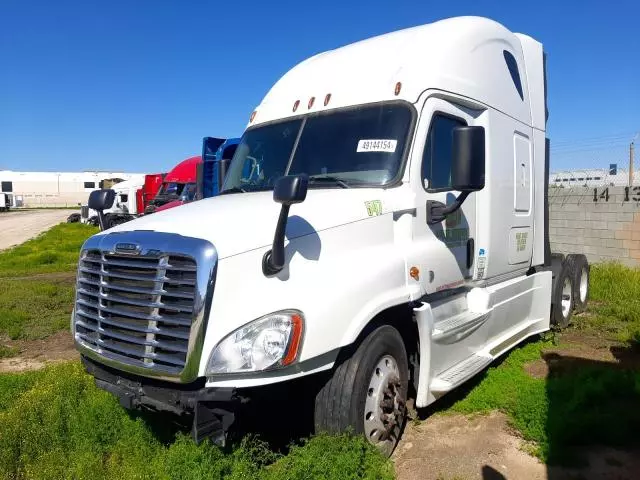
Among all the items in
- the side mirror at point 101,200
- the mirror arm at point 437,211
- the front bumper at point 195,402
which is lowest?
the front bumper at point 195,402

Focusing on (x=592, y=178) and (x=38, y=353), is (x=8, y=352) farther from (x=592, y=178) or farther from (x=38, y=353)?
(x=592, y=178)

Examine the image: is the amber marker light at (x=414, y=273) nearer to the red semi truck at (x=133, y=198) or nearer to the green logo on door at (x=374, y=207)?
the green logo on door at (x=374, y=207)

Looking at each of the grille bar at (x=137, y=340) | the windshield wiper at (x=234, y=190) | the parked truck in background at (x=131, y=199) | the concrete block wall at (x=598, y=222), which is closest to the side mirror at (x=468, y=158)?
the windshield wiper at (x=234, y=190)

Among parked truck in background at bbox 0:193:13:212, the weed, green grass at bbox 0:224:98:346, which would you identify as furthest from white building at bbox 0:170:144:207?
the weed

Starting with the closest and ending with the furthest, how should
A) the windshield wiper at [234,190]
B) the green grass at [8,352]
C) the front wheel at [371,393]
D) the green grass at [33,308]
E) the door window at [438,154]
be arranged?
the front wheel at [371,393]
the door window at [438,154]
the windshield wiper at [234,190]
the green grass at [8,352]
the green grass at [33,308]

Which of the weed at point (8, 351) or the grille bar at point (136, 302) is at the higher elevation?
the grille bar at point (136, 302)

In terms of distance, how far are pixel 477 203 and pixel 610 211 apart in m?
6.93

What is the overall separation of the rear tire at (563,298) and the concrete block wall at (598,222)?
3.33 meters

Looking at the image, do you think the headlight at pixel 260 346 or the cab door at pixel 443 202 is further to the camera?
the cab door at pixel 443 202

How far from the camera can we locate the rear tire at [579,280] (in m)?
7.84

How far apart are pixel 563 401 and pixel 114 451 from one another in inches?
142

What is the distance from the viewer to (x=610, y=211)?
10.5 meters

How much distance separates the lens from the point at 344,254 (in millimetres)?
3559

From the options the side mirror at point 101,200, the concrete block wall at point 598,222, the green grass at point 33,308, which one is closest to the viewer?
the side mirror at point 101,200
